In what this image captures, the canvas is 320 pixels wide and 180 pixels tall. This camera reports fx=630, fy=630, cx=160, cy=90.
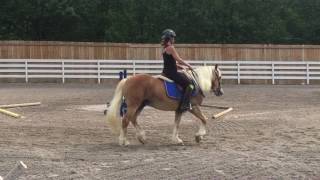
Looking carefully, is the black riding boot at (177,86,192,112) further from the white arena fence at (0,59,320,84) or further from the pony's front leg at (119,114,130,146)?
the white arena fence at (0,59,320,84)

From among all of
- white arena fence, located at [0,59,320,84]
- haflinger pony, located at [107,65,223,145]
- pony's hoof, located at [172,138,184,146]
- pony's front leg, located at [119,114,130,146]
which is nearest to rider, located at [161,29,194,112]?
haflinger pony, located at [107,65,223,145]

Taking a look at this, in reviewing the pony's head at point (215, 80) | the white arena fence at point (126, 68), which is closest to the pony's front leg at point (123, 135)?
the pony's head at point (215, 80)

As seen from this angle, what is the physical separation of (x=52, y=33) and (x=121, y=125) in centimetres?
3150

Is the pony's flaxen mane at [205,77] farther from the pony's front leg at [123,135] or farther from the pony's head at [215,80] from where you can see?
the pony's front leg at [123,135]

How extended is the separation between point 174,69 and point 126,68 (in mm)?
20698

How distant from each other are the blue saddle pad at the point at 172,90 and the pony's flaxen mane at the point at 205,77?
599mm

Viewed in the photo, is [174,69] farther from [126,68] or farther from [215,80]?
[126,68]

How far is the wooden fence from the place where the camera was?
33125 millimetres

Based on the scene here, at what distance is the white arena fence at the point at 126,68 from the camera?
32750mm

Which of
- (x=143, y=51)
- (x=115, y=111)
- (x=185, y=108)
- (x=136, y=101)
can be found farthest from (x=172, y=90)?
(x=143, y=51)

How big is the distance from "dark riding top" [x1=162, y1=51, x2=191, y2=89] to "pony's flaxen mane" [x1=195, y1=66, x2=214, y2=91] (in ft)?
1.63

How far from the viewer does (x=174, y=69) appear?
39.9 ft

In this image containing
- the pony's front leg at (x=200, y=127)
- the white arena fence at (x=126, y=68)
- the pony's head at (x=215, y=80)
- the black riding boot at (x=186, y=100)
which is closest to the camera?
the black riding boot at (x=186, y=100)

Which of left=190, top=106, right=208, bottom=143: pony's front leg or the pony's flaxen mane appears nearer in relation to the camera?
left=190, top=106, right=208, bottom=143: pony's front leg
